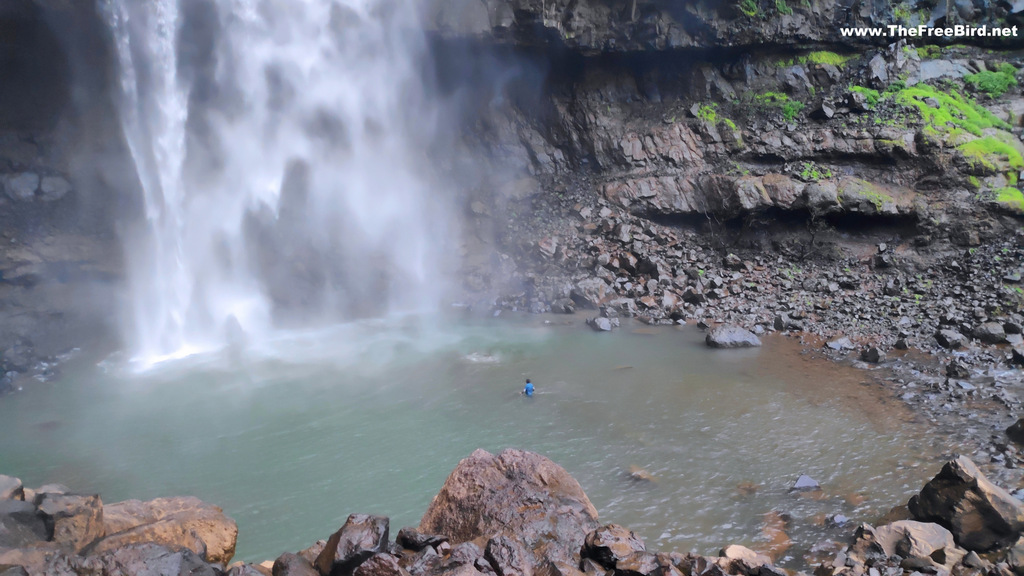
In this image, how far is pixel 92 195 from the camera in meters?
19.6

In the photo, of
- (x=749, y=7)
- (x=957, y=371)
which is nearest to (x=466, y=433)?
(x=957, y=371)

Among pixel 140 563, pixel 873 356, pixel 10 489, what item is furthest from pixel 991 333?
pixel 10 489

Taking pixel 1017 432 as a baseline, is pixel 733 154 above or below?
above

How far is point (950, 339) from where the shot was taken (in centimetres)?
1412

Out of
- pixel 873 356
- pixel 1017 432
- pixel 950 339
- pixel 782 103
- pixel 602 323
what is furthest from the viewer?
pixel 782 103

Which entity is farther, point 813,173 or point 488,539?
point 813,173

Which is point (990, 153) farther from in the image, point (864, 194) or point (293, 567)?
point (293, 567)

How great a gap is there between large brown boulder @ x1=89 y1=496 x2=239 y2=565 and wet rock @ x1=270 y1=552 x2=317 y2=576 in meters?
0.84

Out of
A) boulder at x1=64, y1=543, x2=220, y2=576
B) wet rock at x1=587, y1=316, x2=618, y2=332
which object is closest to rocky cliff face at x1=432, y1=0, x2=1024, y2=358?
wet rock at x1=587, y1=316, x2=618, y2=332

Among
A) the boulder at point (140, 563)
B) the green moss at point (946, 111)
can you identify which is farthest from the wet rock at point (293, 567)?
the green moss at point (946, 111)

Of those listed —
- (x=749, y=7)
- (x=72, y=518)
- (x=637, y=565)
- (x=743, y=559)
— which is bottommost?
(x=743, y=559)

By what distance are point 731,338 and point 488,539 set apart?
12.1 m

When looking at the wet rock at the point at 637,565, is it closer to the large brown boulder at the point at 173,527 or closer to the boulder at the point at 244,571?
the boulder at the point at 244,571

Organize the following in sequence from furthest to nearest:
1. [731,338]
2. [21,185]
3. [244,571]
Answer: [21,185], [731,338], [244,571]
